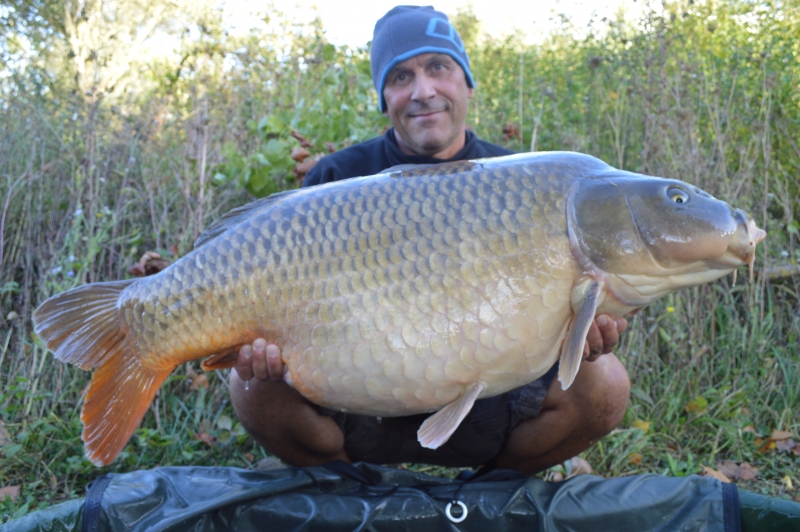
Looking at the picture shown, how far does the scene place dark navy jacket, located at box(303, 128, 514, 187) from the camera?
2180 mm

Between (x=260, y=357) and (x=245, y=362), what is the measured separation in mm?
50

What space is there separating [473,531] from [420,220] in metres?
0.70

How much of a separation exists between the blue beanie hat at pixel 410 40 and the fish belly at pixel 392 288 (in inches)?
35.2

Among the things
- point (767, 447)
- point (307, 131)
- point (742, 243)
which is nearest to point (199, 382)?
point (307, 131)

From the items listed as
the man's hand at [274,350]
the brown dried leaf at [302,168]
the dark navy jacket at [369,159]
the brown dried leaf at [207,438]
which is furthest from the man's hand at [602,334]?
the brown dried leaf at [302,168]

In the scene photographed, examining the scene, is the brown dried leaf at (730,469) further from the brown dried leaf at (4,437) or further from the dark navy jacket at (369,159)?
the brown dried leaf at (4,437)

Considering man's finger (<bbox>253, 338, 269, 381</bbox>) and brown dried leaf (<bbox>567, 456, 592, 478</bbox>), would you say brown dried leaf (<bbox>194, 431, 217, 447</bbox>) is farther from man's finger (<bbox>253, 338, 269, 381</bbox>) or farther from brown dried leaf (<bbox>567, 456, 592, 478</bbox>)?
brown dried leaf (<bbox>567, 456, 592, 478</bbox>)

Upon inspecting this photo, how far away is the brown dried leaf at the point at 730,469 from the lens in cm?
214

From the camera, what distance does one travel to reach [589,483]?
1.65m

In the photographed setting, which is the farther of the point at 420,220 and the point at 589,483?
the point at 589,483

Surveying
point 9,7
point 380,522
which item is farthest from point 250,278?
point 9,7

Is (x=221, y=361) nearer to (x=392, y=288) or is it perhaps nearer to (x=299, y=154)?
(x=392, y=288)

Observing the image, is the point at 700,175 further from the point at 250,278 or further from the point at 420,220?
the point at 250,278

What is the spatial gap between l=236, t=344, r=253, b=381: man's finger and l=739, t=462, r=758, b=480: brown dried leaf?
4.91 feet
